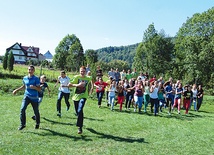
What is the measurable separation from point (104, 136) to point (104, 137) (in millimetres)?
133

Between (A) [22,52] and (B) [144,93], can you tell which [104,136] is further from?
(A) [22,52]

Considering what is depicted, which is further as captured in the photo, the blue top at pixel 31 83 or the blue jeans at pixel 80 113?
the blue jeans at pixel 80 113

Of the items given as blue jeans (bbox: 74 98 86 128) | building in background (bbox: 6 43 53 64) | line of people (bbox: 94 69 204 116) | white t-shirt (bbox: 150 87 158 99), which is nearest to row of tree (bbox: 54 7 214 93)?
line of people (bbox: 94 69 204 116)

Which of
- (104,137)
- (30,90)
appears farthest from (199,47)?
(30,90)

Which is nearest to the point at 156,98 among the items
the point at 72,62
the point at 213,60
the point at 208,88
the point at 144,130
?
the point at 144,130

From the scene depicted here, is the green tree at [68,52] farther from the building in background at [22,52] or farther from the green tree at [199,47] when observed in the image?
the building in background at [22,52]

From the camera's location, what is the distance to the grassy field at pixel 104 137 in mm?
7535

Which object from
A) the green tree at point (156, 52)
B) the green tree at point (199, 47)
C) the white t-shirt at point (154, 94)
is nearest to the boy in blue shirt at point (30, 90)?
the white t-shirt at point (154, 94)

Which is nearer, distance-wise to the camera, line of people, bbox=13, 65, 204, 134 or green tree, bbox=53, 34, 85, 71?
line of people, bbox=13, 65, 204, 134

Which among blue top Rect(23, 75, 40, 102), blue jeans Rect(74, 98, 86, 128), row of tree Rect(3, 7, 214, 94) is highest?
row of tree Rect(3, 7, 214, 94)

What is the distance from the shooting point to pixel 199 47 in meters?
44.6

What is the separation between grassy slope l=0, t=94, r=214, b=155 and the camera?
24.9 ft

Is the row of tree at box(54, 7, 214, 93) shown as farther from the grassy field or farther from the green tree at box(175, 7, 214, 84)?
the grassy field

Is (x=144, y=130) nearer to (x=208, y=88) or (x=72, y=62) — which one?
(x=208, y=88)
